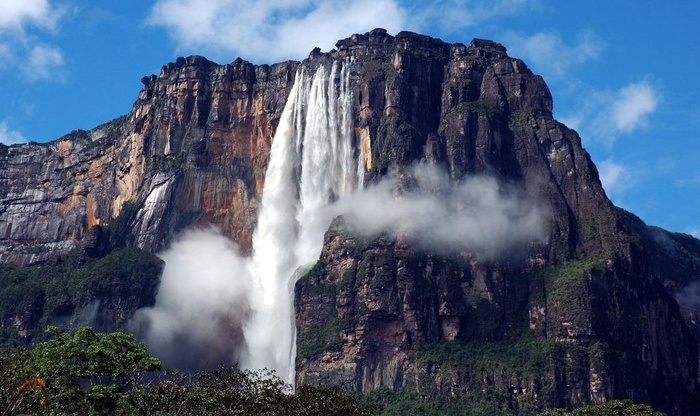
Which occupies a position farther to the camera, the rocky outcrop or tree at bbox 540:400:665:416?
the rocky outcrop

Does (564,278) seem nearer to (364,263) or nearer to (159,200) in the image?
(364,263)

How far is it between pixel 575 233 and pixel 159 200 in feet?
191

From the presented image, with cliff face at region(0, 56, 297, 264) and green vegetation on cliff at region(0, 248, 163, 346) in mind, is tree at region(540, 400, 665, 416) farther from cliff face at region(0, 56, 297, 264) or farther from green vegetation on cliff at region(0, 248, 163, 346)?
cliff face at region(0, 56, 297, 264)

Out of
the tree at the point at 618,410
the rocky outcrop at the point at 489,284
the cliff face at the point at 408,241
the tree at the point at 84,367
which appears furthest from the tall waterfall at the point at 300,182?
the tree at the point at 84,367

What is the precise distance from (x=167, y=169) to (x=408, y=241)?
4156 cm

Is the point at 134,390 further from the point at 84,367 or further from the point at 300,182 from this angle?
the point at 300,182

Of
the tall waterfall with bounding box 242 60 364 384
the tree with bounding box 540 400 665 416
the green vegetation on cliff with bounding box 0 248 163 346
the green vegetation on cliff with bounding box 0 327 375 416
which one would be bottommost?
the green vegetation on cliff with bounding box 0 327 375 416

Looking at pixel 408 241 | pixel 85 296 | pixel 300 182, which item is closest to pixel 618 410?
pixel 408 241

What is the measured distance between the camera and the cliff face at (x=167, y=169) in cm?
17900

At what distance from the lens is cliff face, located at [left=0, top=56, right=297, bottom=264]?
179 meters

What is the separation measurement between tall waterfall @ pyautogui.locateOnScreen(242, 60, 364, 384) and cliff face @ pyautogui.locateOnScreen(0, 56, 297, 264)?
3067 millimetres

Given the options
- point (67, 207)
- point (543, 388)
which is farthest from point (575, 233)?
point (67, 207)

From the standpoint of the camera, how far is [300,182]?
177875 millimetres

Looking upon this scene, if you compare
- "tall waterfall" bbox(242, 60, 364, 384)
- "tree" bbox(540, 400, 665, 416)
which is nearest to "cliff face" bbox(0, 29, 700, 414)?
"tall waterfall" bbox(242, 60, 364, 384)
